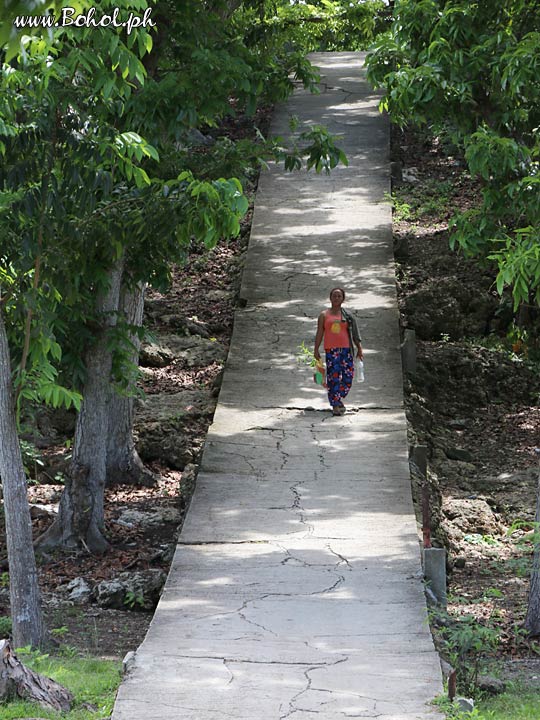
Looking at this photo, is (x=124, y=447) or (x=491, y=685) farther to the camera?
(x=124, y=447)

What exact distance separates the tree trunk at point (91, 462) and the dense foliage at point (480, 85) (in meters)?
3.25

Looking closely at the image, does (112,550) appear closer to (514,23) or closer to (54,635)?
(54,635)

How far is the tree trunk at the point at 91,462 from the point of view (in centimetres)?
1070

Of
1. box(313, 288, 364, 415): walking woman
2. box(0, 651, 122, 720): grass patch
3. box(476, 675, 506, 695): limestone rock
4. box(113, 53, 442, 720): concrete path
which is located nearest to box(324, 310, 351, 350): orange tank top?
box(313, 288, 364, 415): walking woman

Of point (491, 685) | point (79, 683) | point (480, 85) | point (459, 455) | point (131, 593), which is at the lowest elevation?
point (459, 455)

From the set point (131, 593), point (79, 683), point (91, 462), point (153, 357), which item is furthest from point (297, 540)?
point (153, 357)

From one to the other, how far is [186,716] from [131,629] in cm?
283

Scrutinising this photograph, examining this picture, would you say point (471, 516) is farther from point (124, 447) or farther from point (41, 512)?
point (41, 512)

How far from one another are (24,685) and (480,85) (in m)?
7.05

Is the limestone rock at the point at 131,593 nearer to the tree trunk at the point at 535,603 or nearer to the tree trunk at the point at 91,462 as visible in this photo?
the tree trunk at the point at 91,462

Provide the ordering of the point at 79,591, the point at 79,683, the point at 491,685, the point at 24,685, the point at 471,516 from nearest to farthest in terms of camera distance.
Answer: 1. the point at 24,685
2. the point at 79,683
3. the point at 491,685
4. the point at 79,591
5. the point at 471,516

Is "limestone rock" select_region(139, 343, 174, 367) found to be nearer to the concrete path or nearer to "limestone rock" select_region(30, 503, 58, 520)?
the concrete path

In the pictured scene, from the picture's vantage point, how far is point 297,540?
9.57 meters

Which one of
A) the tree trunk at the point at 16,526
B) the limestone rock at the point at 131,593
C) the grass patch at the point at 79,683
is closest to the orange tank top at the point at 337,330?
the limestone rock at the point at 131,593
